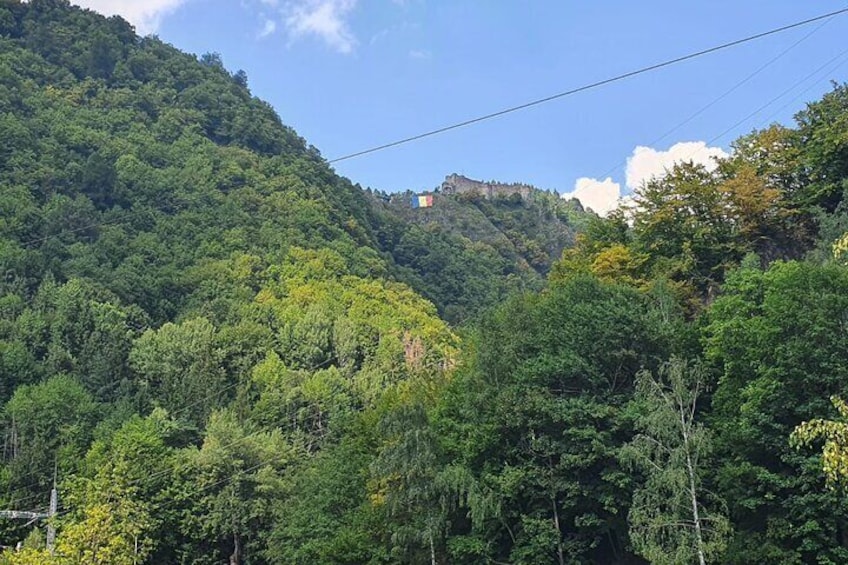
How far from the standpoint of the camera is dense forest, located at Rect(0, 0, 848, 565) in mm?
26250

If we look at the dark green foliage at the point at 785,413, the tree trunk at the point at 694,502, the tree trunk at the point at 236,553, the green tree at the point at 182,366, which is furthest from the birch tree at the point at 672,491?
the green tree at the point at 182,366

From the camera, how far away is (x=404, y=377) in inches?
2717

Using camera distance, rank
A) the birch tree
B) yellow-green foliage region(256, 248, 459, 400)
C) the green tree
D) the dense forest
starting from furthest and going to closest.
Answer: yellow-green foliage region(256, 248, 459, 400) < the green tree < the dense forest < the birch tree

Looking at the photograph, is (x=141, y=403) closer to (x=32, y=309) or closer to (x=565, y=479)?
(x=32, y=309)

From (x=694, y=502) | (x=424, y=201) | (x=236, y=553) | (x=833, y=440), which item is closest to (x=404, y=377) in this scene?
(x=236, y=553)

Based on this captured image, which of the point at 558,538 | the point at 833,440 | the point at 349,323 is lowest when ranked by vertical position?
the point at 558,538

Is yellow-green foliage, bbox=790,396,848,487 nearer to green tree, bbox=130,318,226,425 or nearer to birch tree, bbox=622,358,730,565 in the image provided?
birch tree, bbox=622,358,730,565

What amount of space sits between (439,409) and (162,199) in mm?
84976

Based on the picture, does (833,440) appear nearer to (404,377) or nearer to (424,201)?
(404,377)

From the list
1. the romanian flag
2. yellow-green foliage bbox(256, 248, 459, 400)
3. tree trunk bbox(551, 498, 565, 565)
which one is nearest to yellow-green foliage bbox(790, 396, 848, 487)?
tree trunk bbox(551, 498, 565, 565)

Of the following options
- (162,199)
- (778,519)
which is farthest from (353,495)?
(162,199)

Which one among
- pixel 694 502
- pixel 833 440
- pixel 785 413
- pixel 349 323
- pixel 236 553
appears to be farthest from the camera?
pixel 349 323

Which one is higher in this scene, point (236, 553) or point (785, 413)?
point (785, 413)

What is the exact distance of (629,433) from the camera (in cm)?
3045
